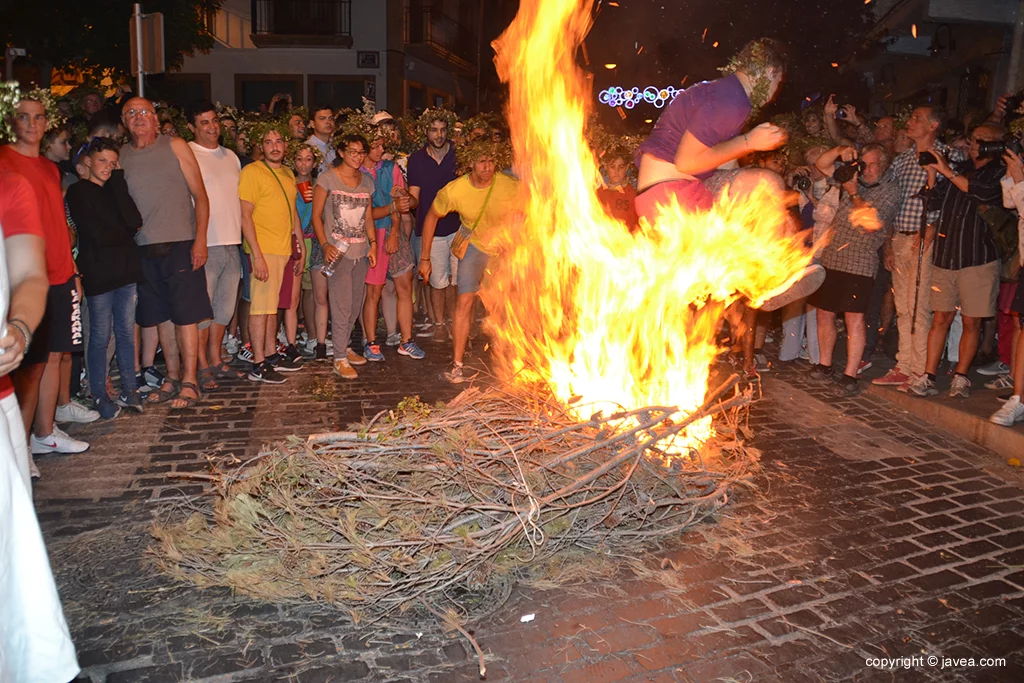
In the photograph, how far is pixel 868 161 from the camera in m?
8.49

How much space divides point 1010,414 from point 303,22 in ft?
90.3

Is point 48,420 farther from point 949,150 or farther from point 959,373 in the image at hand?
point 949,150

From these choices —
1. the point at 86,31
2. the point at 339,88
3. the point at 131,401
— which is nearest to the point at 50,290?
the point at 131,401

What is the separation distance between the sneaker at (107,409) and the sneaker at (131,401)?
11 centimetres

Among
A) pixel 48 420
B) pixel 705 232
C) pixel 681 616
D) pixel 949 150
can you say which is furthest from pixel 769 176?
pixel 48 420

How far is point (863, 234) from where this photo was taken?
28.6 feet

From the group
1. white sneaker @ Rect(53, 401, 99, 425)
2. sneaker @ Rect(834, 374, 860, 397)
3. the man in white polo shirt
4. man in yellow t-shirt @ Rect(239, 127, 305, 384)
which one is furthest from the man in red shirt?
sneaker @ Rect(834, 374, 860, 397)

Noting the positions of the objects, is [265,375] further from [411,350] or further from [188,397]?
[411,350]

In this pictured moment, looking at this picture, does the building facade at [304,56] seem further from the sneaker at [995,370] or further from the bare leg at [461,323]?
the sneaker at [995,370]

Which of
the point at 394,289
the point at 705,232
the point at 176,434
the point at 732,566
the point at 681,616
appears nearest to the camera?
the point at 681,616

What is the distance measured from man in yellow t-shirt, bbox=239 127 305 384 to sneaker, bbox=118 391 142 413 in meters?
1.35

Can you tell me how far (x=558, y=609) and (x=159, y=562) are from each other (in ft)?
7.16

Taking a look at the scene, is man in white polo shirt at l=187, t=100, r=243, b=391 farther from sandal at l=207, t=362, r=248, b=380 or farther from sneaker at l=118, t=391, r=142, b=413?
sneaker at l=118, t=391, r=142, b=413

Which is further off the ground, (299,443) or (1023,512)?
(299,443)
